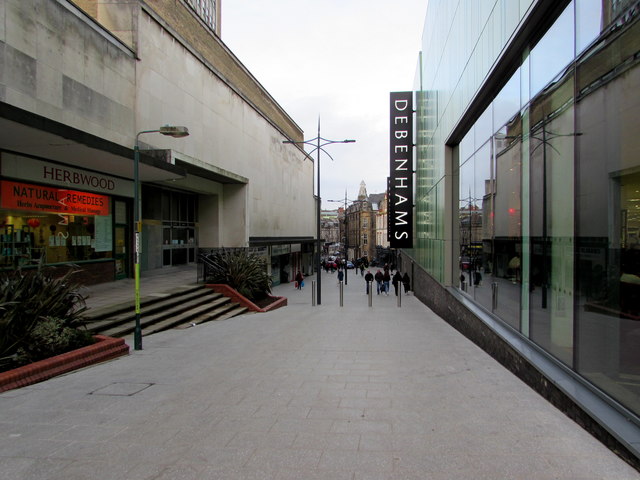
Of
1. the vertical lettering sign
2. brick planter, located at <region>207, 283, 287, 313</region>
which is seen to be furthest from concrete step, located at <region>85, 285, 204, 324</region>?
the vertical lettering sign

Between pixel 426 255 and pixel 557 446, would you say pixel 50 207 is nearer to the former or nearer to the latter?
pixel 557 446

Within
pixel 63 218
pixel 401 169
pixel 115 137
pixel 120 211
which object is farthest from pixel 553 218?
pixel 401 169

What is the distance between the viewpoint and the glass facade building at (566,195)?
429 cm

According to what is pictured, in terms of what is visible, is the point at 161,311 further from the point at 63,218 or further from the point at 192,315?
the point at 63,218

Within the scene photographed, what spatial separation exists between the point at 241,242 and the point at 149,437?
1964 centimetres

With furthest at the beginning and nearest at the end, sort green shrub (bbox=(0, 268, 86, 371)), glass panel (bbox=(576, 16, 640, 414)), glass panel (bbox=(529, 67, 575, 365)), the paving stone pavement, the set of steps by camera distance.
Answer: the set of steps < green shrub (bbox=(0, 268, 86, 371)) < glass panel (bbox=(529, 67, 575, 365)) < glass panel (bbox=(576, 16, 640, 414)) < the paving stone pavement

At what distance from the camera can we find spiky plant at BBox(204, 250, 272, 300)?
1700cm

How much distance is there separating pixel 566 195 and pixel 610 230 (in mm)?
1244

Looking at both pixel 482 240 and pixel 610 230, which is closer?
pixel 610 230

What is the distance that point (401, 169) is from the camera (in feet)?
86.3

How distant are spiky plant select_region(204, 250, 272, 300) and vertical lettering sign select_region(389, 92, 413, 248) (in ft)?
37.0

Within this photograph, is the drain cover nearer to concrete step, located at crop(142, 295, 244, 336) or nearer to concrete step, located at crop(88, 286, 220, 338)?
concrete step, located at crop(88, 286, 220, 338)

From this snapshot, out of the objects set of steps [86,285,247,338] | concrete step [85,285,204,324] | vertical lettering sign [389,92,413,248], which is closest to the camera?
set of steps [86,285,247,338]

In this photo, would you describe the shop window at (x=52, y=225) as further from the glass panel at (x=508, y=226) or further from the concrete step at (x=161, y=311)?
the glass panel at (x=508, y=226)
